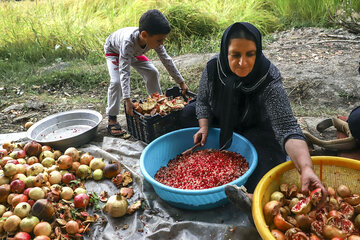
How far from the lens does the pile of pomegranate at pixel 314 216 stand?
1.46 metres

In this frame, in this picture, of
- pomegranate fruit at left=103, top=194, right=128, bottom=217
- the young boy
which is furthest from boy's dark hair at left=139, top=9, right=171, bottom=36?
pomegranate fruit at left=103, top=194, right=128, bottom=217

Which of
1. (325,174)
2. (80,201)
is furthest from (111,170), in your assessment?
(325,174)

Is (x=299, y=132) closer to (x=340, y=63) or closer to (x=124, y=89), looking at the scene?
(x=124, y=89)

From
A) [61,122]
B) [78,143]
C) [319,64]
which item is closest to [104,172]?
[78,143]

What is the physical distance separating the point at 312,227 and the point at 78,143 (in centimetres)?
216

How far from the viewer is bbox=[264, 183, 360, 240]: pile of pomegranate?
4.79ft

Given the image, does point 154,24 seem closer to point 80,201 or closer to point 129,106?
point 129,106

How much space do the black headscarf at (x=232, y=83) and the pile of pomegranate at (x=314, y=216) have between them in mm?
702

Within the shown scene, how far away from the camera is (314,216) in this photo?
1.55 metres

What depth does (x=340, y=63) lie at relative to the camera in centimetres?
410

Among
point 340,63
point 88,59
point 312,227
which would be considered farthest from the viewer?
point 88,59

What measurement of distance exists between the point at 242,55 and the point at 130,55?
4.66 feet

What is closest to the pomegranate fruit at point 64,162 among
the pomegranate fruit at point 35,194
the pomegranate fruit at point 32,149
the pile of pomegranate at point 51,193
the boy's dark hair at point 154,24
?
the pile of pomegranate at point 51,193

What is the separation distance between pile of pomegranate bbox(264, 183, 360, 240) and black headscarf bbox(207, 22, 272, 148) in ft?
2.30
